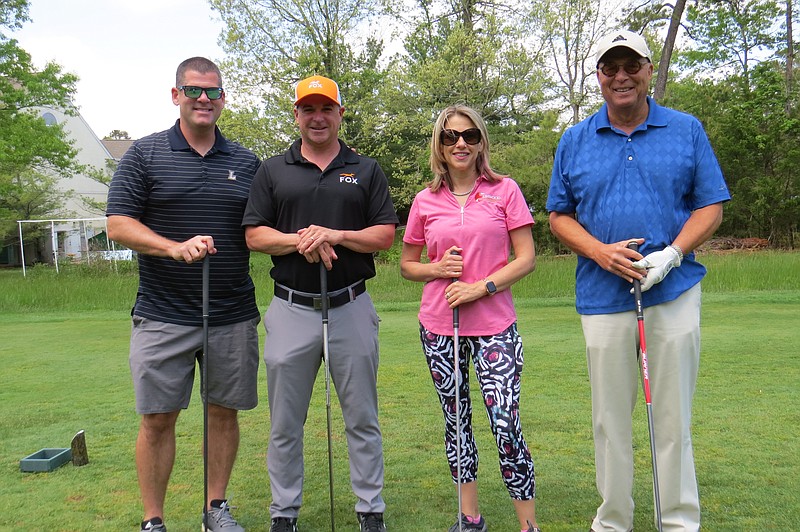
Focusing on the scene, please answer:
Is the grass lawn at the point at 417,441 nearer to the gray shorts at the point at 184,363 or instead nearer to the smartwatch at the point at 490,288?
the gray shorts at the point at 184,363

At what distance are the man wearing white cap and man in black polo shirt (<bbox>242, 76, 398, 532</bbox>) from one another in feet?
3.00

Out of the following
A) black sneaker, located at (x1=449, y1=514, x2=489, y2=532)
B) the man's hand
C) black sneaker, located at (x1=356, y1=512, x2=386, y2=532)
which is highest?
the man's hand

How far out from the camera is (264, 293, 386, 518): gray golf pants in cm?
316

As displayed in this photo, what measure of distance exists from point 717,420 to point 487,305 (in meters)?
2.21

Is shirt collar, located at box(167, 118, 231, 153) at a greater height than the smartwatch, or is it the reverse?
shirt collar, located at box(167, 118, 231, 153)

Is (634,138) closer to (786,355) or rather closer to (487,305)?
(487,305)

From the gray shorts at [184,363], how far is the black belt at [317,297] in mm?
293

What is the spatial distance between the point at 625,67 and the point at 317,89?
124cm

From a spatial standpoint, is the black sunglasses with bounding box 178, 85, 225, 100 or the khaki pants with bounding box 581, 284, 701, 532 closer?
the khaki pants with bounding box 581, 284, 701, 532

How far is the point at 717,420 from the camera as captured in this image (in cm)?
446

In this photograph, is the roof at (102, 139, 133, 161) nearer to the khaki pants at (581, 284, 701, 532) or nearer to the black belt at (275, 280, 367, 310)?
the black belt at (275, 280, 367, 310)

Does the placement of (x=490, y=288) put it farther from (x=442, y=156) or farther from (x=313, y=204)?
(x=313, y=204)

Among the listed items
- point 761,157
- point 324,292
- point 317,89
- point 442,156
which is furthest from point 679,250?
point 761,157

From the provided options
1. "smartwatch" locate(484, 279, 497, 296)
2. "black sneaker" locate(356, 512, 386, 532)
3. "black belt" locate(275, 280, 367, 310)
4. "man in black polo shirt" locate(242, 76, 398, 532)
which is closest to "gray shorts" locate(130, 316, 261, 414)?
"man in black polo shirt" locate(242, 76, 398, 532)
